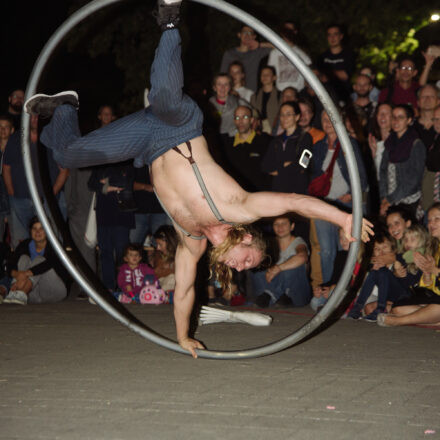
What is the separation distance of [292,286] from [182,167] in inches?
159

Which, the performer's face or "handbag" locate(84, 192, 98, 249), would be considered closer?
the performer's face

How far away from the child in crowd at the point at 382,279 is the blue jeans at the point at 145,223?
3.14 metres

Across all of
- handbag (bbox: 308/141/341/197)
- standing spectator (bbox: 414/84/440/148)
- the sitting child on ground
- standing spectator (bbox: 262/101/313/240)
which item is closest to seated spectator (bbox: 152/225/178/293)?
the sitting child on ground

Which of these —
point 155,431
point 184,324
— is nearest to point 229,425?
point 155,431

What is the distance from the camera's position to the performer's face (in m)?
5.66

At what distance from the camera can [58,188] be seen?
10.2m

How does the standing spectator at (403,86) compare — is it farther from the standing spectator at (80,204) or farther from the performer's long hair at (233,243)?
the performer's long hair at (233,243)

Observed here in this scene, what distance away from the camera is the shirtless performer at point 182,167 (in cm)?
527

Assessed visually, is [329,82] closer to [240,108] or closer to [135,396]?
[240,108]

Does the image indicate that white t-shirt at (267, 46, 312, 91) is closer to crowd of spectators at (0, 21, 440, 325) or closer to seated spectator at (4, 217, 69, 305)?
crowd of spectators at (0, 21, 440, 325)

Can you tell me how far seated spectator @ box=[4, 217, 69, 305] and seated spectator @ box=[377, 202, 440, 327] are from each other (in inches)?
175

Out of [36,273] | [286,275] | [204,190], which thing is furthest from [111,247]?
[204,190]

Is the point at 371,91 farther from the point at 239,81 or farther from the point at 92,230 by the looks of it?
the point at 92,230

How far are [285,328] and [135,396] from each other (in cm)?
311
